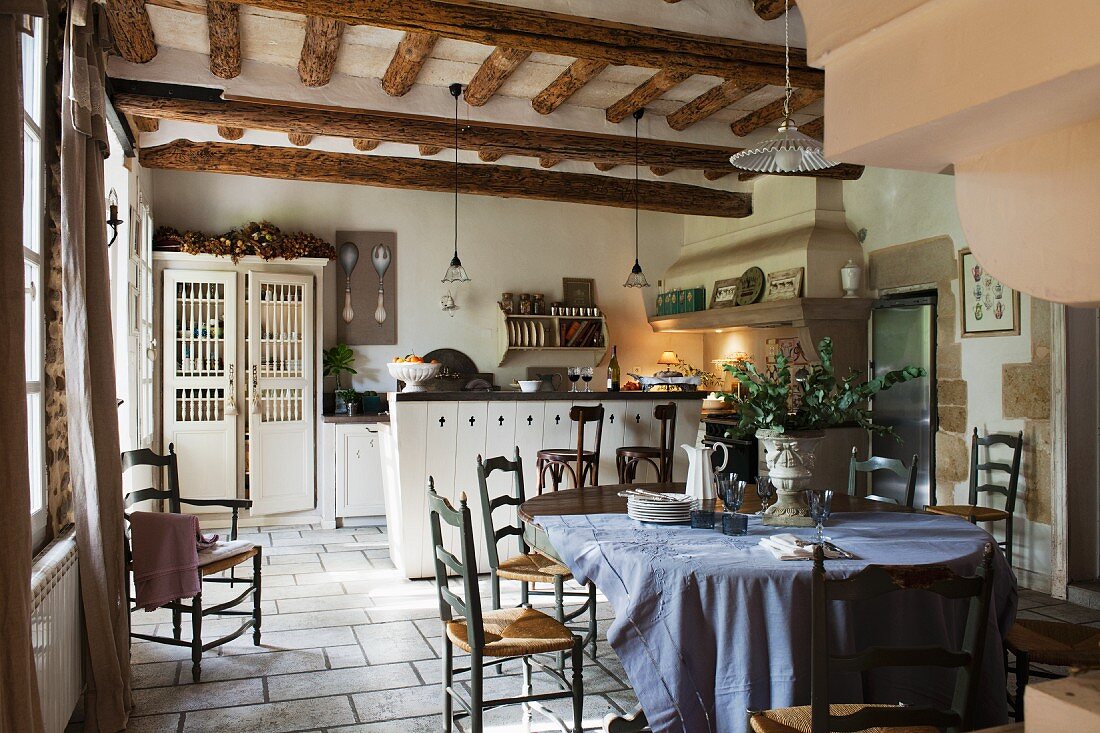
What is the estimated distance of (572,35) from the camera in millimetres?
4656

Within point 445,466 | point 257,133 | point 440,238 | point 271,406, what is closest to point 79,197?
point 445,466

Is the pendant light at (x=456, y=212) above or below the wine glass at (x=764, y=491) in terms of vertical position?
above

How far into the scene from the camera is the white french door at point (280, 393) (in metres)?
7.52

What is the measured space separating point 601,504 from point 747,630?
1.21 metres

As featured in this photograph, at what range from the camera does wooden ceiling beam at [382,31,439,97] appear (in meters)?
5.20

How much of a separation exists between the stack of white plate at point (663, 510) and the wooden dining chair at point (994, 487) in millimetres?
2534

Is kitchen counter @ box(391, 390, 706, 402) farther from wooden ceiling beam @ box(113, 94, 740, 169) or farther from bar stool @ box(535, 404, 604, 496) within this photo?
wooden ceiling beam @ box(113, 94, 740, 169)

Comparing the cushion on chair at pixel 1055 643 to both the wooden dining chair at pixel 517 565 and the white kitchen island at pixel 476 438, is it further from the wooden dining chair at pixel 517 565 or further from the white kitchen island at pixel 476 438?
the white kitchen island at pixel 476 438

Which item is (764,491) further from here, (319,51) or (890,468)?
(319,51)

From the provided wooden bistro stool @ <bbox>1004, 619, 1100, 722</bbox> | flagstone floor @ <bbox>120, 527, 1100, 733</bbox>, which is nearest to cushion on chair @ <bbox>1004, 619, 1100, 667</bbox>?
wooden bistro stool @ <bbox>1004, 619, 1100, 722</bbox>

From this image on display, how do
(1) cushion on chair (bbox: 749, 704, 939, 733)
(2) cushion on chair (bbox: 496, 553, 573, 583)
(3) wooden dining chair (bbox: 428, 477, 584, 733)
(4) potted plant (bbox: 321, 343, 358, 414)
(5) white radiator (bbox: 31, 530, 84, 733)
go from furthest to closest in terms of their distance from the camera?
1. (4) potted plant (bbox: 321, 343, 358, 414)
2. (2) cushion on chair (bbox: 496, 553, 573, 583)
3. (3) wooden dining chair (bbox: 428, 477, 584, 733)
4. (5) white radiator (bbox: 31, 530, 84, 733)
5. (1) cushion on chair (bbox: 749, 704, 939, 733)

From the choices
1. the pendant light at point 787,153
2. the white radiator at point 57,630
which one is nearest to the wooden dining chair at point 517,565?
the white radiator at point 57,630

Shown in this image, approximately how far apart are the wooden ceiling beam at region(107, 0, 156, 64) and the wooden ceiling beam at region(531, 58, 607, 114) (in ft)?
8.47

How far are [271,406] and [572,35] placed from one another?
177 inches
